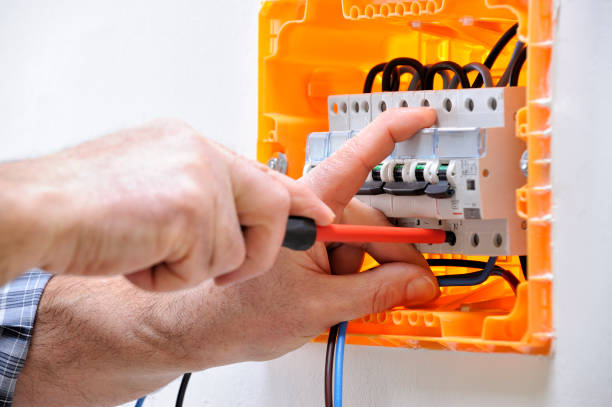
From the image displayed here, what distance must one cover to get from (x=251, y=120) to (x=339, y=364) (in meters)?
0.42

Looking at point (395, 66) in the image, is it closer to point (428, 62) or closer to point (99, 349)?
point (428, 62)

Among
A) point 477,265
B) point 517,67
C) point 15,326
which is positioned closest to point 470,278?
point 477,265

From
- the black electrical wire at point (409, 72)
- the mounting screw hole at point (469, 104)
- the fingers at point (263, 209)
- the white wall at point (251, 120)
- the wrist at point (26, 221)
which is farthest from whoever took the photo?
the black electrical wire at point (409, 72)

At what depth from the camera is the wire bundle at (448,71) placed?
0.76m

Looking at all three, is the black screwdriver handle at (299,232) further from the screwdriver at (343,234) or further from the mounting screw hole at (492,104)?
the mounting screw hole at (492,104)

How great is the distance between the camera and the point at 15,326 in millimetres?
789

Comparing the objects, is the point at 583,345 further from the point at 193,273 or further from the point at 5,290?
the point at 5,290

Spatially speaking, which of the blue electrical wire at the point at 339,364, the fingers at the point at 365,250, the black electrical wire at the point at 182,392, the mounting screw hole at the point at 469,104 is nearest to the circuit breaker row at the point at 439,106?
the mounting screw hole at the point at 469,104

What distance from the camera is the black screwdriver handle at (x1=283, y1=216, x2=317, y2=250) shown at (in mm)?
553

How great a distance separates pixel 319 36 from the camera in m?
0.91

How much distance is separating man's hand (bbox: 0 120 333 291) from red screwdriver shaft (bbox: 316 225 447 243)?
3 centimetres

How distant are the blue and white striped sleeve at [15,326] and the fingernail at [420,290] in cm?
43

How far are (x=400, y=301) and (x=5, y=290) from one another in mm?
475

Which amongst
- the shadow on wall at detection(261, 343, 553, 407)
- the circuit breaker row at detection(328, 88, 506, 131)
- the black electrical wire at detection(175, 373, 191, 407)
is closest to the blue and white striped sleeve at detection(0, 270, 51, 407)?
the black electrical wire at detection(175, 373, 191, 407)
